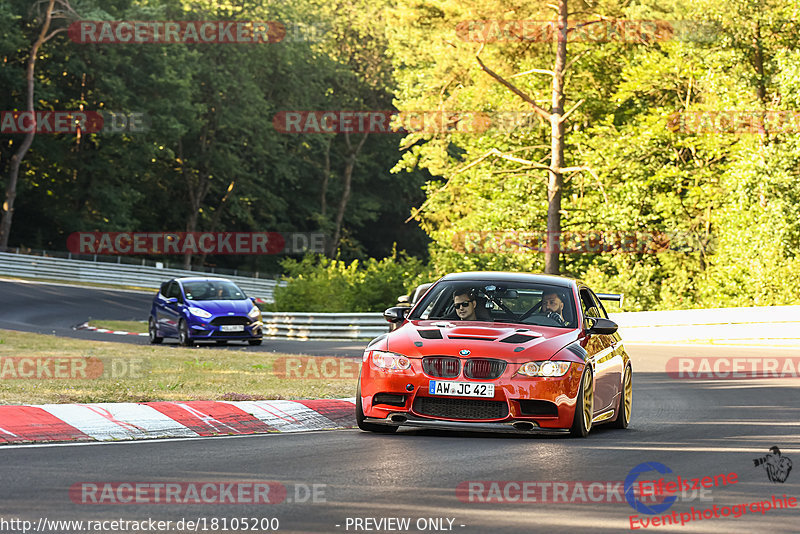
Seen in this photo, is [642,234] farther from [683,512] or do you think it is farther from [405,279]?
[683,512]

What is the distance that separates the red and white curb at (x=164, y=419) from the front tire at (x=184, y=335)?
15962 millimetres

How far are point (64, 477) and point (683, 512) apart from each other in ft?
13.5

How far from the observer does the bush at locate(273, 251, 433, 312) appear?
3862 centimetres

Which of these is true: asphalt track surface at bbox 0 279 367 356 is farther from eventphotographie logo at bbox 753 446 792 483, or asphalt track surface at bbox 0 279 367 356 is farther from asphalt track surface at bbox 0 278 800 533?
eventphotographie logo at bbox 753 446 792 483

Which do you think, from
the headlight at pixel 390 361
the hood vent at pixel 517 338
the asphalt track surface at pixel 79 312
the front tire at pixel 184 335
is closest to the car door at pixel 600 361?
the hood vent at pixel 517 338

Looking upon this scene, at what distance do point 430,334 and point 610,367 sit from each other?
7.16 ft

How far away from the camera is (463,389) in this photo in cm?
1125

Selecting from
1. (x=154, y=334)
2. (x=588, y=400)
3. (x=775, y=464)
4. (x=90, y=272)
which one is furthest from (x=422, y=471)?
(x=90, y=272)

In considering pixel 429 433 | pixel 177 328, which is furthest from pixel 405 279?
pixel 429 433

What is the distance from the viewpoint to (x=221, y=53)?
7988 centimetres

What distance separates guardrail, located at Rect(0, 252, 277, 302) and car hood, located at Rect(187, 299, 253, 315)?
27276 mm

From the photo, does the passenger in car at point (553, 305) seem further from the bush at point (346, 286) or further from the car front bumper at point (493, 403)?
the bush at point (346, 286)

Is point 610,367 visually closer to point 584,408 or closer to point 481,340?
point 584,408

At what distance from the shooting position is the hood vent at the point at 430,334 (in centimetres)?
1170
